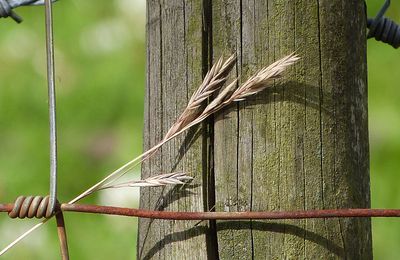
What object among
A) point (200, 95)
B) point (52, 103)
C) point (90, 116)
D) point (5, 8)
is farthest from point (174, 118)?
point (90, 116)

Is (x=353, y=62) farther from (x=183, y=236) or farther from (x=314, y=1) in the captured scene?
(x=183, y=236)

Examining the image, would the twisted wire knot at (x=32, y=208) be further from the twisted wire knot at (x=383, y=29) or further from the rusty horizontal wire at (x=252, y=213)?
the twisted wire knot at (x=383, y=29)

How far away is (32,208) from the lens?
166 cm

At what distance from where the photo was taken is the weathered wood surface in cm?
166

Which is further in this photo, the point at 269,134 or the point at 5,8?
the point at 5,8

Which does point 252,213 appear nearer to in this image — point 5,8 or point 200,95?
point 200,95

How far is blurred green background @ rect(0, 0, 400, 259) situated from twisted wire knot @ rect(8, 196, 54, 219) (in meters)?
2.19

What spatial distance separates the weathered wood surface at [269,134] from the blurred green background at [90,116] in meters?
2.19

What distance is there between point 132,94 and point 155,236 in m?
2.66

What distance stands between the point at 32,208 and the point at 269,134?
0.46m

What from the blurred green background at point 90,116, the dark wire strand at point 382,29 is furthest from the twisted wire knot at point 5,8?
the blurred green background at point 90,116

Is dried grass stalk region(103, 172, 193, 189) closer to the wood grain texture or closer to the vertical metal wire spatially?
the wood grain texture

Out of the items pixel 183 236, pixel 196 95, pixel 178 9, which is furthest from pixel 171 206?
pixel 178 9

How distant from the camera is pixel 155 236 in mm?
1755
